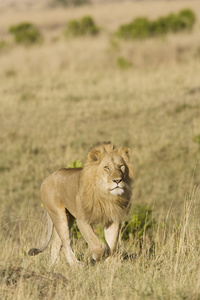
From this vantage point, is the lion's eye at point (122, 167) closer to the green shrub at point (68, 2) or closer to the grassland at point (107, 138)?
the grassland at point (107, 138)

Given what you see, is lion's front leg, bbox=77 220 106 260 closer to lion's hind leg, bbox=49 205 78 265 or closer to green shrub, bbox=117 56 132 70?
lion's hind leg, bbox=49 205 78 265

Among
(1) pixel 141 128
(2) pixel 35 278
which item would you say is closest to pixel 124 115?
(1) pixel 141 128

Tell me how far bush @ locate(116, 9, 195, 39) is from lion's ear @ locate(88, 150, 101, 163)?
22.7 metres

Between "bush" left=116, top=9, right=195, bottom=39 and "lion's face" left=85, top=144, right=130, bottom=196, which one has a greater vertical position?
"bush" left=116, top=9, right=195, bottom=39

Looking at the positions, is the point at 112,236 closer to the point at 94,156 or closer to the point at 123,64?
the point at 94,156

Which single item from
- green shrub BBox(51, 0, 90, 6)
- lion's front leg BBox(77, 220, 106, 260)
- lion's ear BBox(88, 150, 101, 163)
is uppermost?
green shrub BBox(51, 0, 90, 6)

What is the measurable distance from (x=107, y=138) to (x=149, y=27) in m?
15.6

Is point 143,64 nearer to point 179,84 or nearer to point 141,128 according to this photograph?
point 179,84

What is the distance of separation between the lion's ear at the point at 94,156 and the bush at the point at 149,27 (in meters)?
22.7

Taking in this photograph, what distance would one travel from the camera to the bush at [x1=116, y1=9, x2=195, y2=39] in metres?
28.4

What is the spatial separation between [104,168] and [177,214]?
5.47 meters

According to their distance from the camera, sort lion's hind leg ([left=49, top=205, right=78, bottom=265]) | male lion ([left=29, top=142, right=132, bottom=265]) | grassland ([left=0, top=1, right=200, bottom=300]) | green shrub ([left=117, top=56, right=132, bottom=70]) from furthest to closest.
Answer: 1. green shrub ([left=117, top=56, right=132, bottom=70])
2. lion's hind leg ([left=49, top=205, right=78, bottom=265])
3. male lion ([left=29, top=142, right=132, bottom=265])
4. grassland ([left=0, top=1, right=200, bottom=300])

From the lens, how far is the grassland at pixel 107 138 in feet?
16.3

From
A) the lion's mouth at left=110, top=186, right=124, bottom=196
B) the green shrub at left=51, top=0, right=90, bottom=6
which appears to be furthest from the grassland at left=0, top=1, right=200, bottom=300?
the green shrub at left=51, top=0, right=90, bottom=6
